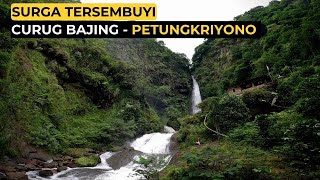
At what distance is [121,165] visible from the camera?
16844mm

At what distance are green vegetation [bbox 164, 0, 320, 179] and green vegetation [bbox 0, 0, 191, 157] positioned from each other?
Result: 290 inches

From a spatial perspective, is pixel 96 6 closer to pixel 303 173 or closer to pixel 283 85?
pixel 303 173

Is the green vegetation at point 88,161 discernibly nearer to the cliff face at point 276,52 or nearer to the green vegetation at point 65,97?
the green vegetation at point 65,97

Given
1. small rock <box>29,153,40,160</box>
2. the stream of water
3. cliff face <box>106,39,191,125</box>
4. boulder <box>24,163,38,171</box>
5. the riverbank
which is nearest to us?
the riverbank

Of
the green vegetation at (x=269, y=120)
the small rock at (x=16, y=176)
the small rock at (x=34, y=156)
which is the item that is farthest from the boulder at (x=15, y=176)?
the green vegetation at (x=269, y=120)

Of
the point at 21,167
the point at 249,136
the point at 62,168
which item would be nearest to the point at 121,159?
the point at 62,168

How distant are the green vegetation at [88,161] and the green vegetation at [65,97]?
2.12 m

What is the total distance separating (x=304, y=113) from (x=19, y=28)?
29.9ft

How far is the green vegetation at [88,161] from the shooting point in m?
16.2

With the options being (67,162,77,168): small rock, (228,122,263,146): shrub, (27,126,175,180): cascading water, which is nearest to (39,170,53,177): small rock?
(27,126,175,180): cascading water

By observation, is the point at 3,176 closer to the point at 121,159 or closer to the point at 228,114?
the point at 121,159

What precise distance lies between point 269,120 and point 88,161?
11.1 metres

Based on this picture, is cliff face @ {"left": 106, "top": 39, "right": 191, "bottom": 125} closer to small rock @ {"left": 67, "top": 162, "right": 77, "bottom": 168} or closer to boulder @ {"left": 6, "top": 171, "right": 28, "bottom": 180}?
small rock @ {"left": 67, "top": 162, "right": 77, "bottom": 168}

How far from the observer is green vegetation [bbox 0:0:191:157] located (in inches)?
613
